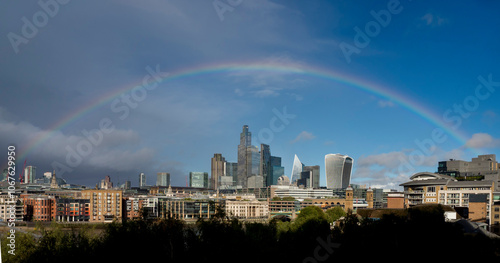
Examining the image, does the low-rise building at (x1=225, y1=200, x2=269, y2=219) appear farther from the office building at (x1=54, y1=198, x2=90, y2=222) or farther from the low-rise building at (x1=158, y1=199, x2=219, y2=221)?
the office building at (x1=54, y1=198, x2=90, y2=222)

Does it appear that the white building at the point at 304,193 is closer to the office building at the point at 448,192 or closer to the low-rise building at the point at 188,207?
the low-rise building at the point at 188,207

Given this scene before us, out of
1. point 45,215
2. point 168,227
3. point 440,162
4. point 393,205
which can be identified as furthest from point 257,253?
point 440,162

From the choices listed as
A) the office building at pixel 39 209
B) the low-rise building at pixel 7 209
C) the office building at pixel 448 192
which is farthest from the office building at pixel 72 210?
the office building at pixel 448 192

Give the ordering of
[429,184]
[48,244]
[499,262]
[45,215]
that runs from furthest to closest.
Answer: [45,215]
[429,184]
[48,244]
[499,262]

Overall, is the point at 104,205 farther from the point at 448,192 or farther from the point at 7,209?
the point at 448,192

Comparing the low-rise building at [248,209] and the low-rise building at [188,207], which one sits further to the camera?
the low-rise building at [248,209]

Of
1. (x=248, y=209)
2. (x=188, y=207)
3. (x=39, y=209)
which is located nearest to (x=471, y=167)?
(x=248, y=209)

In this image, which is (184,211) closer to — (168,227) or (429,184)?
(429,184)

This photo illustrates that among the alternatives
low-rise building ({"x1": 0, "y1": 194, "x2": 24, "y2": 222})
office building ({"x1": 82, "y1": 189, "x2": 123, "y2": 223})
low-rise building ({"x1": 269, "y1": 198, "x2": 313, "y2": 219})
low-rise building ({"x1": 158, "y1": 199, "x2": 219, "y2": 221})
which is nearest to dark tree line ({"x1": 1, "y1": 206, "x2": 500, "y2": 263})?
low-rise building ({"x1": 0, "y1": 194, "x2": 24, "y2": 222})
